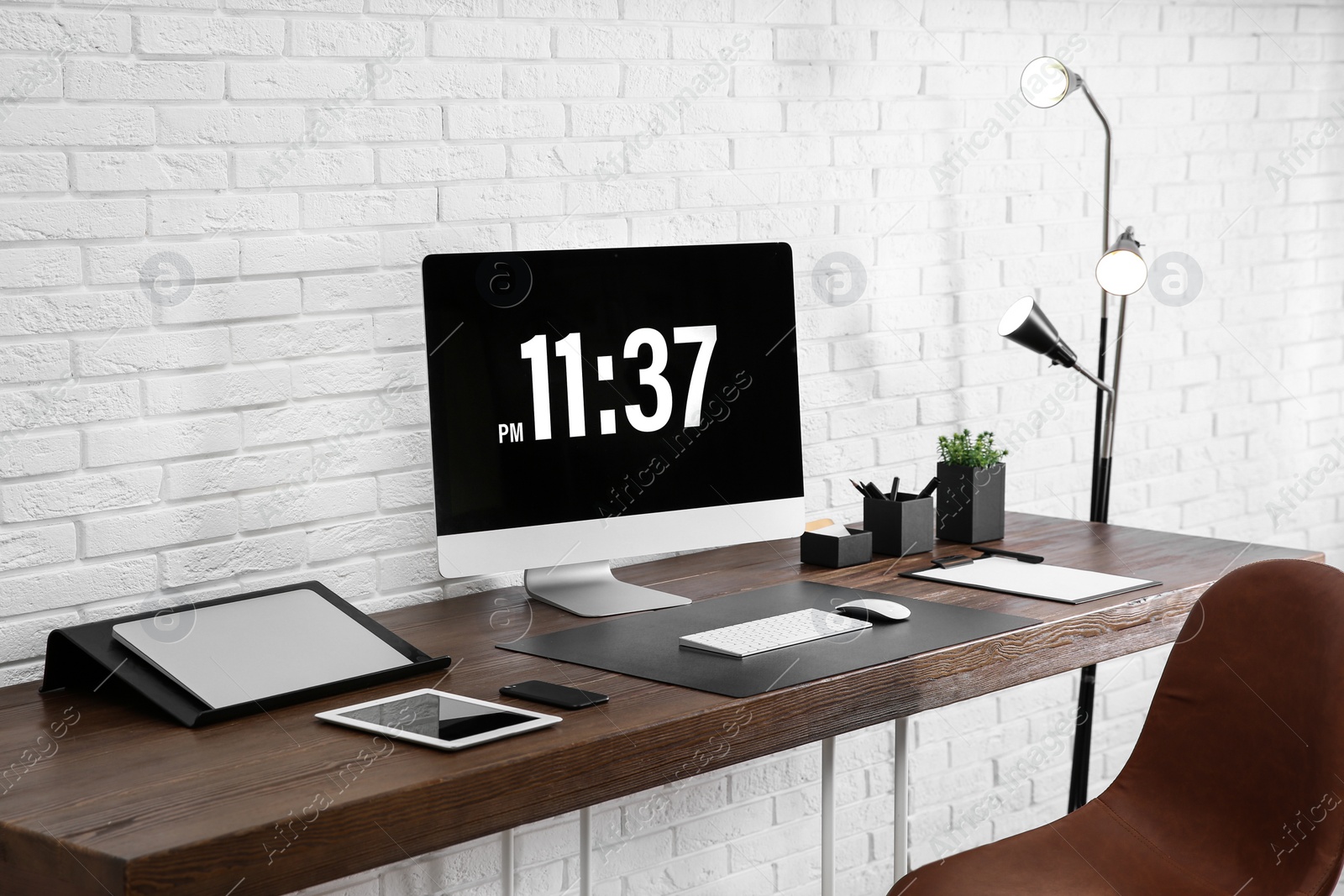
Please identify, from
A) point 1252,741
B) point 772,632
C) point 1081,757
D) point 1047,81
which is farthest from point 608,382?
point 1081,757

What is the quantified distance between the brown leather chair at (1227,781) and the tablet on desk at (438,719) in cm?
64

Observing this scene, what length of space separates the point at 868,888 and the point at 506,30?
73.4 inches

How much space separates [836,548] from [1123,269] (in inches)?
31.4

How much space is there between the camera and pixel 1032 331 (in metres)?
2.44

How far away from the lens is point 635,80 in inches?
90.7

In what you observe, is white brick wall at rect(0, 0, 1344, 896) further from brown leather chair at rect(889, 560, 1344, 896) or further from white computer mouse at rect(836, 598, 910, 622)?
brown leather chair at rect(889, 560, 1344, 896)

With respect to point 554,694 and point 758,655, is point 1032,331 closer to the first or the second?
point 758,655

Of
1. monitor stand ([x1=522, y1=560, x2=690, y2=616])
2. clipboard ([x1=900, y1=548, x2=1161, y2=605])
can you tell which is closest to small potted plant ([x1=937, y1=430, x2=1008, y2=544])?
clipboard ([x1=900, y1=548, x2=1161, y2=605])

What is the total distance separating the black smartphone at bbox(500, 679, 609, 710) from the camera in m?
1.51

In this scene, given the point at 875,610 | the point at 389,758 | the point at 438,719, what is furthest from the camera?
the point at 875,610

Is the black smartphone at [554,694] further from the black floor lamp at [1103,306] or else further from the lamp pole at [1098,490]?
the lamp pole at [1098,490]

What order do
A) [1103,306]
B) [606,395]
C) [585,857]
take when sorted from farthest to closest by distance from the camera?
Result: 1. [1103,306]
2. [585,857]
3. [606,395]

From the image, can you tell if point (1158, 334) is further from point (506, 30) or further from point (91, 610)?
point (91, 610)

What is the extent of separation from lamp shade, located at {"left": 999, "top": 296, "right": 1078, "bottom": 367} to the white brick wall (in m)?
0.31
